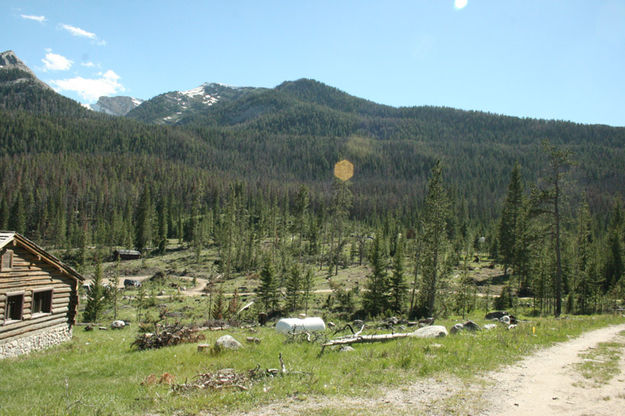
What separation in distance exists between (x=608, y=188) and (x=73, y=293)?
241550 mm

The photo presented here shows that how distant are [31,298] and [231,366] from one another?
13.6m

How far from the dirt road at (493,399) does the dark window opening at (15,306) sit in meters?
16.4

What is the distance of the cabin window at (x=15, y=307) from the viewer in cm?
1795

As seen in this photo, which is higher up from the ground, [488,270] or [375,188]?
[375,188]

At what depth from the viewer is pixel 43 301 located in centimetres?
2011

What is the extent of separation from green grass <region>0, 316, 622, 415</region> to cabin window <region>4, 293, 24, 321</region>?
2.43 metres

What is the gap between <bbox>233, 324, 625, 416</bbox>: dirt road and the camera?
27.9ft

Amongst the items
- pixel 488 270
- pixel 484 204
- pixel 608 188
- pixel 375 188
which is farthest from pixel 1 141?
pixel 608 188

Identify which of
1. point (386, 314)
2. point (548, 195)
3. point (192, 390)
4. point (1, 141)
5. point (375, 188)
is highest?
point (1, 141)

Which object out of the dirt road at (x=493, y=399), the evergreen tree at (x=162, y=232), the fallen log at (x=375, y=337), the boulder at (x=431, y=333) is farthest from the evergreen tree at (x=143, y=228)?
the dirt road at (x=493, y=399)

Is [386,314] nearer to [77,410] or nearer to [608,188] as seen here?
[77,410]

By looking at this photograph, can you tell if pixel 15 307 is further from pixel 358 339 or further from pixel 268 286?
pixel 268 286

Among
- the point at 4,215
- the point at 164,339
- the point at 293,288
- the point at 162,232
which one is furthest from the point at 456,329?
the point at 4,215

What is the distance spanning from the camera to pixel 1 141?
183250mm
